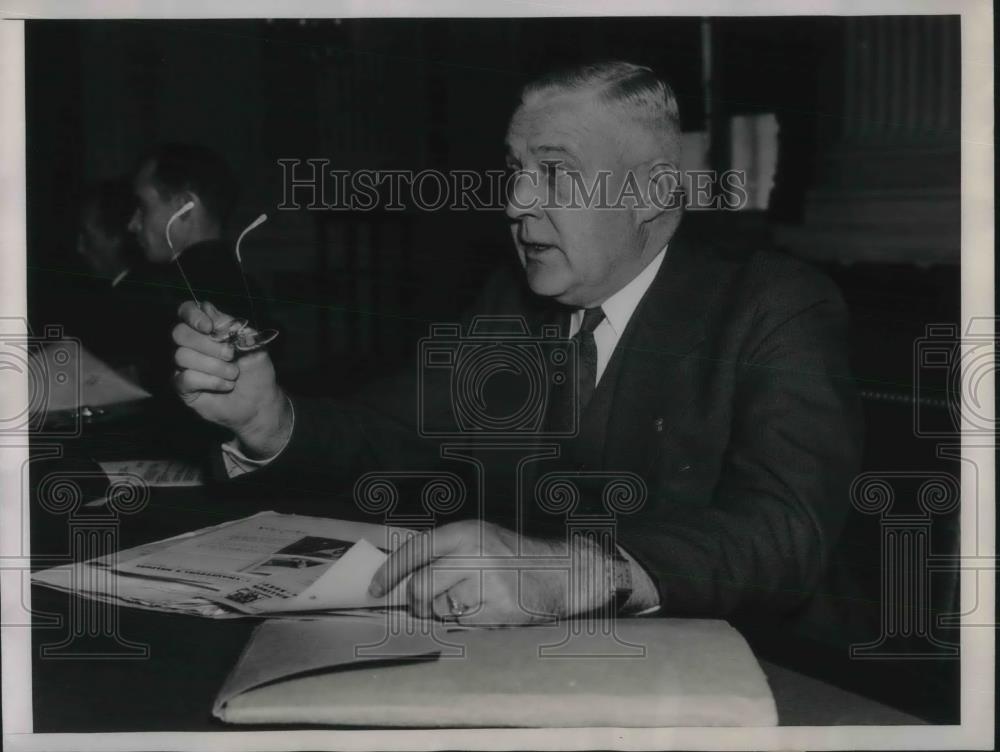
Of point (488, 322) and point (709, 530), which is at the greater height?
point (488, 322)

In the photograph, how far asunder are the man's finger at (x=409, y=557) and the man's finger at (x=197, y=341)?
0.42 meters

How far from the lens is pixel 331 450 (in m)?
1.50

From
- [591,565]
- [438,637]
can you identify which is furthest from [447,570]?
[591,565]

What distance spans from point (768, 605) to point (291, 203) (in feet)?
3.03

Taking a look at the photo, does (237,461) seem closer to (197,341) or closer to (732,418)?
(197,341)

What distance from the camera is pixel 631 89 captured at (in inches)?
56.1

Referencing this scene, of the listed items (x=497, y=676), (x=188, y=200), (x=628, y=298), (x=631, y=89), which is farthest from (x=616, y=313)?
(x=188, y=200)

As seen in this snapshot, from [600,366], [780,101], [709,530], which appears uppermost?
[780,101]

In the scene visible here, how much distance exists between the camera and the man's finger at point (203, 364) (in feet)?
4.83

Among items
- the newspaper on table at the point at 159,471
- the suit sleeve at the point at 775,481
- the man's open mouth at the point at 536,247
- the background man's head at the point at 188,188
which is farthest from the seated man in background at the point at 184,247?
the suit sleeve at the point at 775,481

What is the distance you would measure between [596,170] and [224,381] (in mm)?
647

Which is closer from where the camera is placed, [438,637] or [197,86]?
[438,637]

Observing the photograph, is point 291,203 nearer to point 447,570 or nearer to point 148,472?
point 148,472

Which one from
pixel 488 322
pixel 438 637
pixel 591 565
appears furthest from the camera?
pixel 488 322
